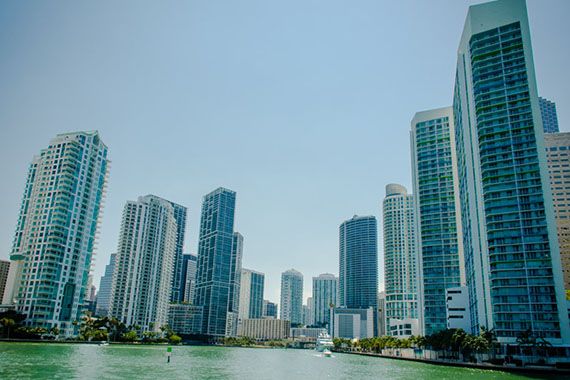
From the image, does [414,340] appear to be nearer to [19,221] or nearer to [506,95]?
[506,95]

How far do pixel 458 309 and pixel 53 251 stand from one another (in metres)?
164

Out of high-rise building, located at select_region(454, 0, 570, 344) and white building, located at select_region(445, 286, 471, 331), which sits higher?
high-rise building, located at select_region(454, 0, 570, 344)

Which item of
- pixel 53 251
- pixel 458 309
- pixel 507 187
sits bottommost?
pixel 458 309

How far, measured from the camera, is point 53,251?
18362 centimetres

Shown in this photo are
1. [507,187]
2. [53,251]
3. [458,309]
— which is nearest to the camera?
[507,187]

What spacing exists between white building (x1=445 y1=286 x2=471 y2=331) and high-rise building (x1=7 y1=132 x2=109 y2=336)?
154123 mm

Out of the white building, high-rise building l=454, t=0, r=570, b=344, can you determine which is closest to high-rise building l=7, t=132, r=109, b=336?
the white building

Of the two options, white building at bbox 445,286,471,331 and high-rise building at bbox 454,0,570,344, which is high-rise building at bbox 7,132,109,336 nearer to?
white building at bbox 445,286,471,331

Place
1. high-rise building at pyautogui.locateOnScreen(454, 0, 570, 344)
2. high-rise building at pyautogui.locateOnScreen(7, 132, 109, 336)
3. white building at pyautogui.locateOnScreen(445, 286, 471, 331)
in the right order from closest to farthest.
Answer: high-rise building at pyautogui.locateOnScreen(454, 0, 570, 344) < white building at pyautogui.locateOnScreen(445, 286, 471, 331) < high-rise building at pyautogui.locateOnScreen(7, 132, 109, 336)

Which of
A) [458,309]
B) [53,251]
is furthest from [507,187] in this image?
[53,251]

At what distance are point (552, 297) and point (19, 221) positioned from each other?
675ft

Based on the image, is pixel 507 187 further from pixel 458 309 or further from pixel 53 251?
pixel 53 251

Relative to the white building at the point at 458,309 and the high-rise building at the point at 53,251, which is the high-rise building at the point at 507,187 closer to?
the white building at the point at 458,309

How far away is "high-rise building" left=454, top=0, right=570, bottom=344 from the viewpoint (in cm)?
12000
